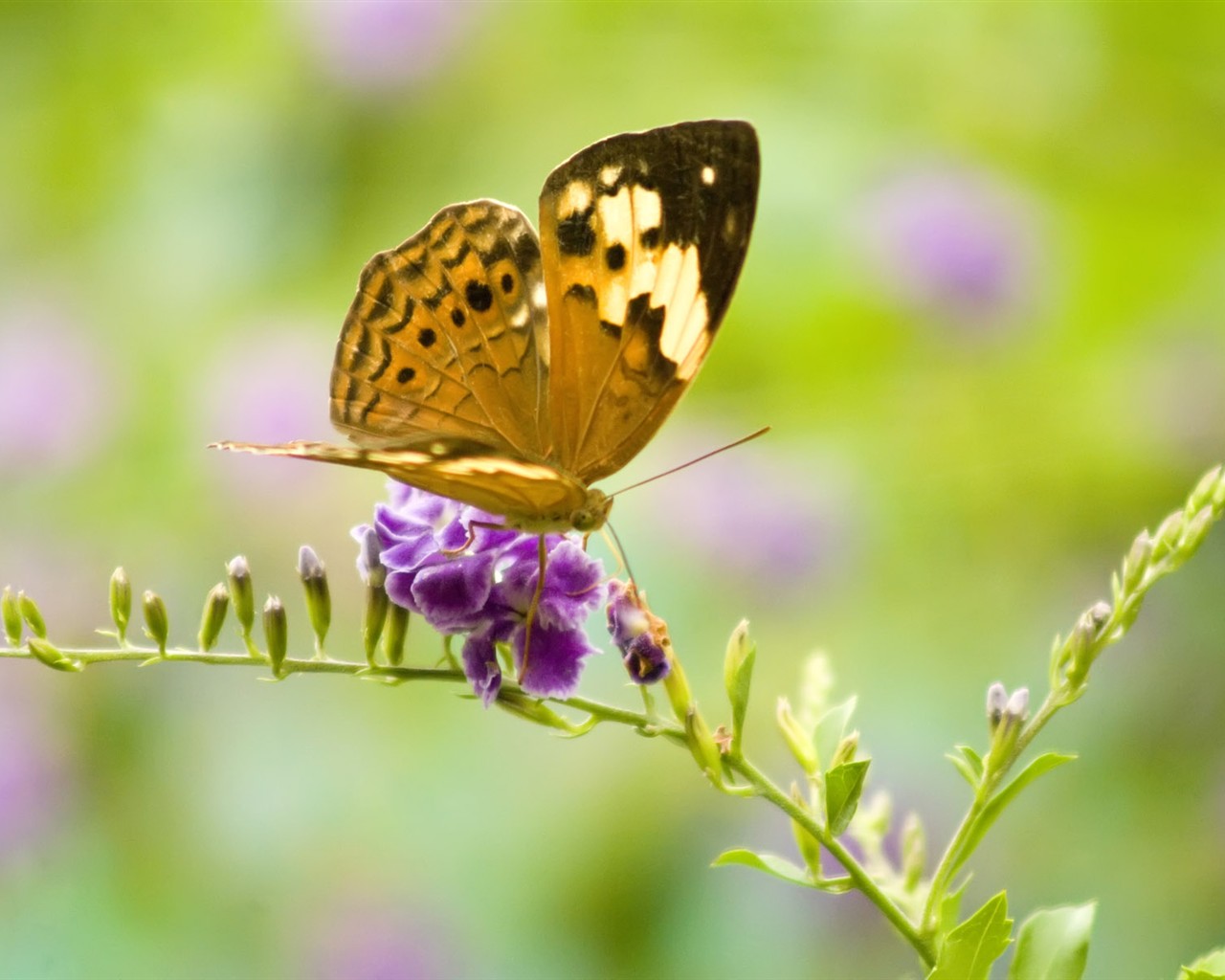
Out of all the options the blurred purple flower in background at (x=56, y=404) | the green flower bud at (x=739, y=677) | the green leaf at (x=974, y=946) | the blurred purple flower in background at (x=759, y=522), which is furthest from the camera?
the blurred purple flower in background at (x=56, y=404)

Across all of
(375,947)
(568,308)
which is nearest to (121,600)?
(568,308)

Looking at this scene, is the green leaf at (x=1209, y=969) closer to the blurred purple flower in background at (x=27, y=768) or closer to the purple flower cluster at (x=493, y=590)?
the purple flower cluster at (x=493, y=590)

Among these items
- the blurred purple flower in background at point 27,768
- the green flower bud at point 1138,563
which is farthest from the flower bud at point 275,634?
the blurred purple flower in background at point 27,768

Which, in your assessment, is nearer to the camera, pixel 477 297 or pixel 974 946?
pixel 974 946

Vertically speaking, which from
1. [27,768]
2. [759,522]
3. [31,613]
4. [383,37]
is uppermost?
[383,37]

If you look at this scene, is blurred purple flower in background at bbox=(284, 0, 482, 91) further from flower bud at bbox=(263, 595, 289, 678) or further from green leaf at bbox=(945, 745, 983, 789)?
green leaf at bbox=(945, 745, 983, 789)

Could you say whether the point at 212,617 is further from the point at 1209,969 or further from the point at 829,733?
the point at 1209,969
